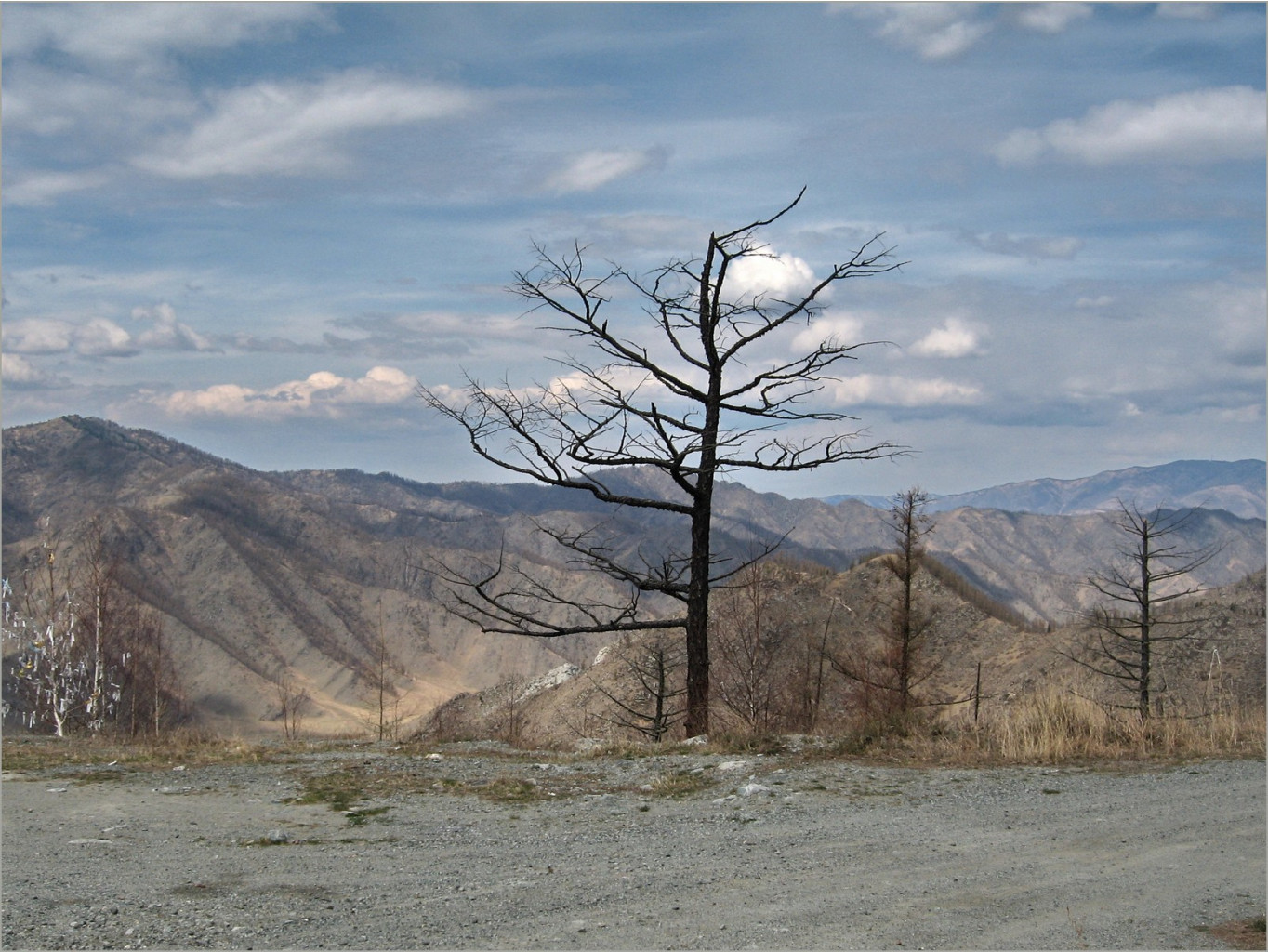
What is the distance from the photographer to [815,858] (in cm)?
580

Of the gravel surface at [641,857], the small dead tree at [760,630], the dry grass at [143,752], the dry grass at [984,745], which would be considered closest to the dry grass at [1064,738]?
the dry grass at [984,745]

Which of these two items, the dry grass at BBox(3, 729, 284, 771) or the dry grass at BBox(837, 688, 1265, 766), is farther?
the dry grass at BBox(3, 729, 284, 771)

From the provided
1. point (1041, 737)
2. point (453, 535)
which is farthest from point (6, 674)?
point (453, 535)

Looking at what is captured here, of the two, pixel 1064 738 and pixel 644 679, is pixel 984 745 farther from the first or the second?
pixel 644 679

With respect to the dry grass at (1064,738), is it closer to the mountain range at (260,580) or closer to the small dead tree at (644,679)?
the small dead tree at (644,679)

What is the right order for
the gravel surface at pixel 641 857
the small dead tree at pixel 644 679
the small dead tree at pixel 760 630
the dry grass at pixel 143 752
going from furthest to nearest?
the small dead tree at pixel 644 679
the small dead tree at pixel 760 630
the dry grass at pixel 143 752
the gravel surface at pixel 641 857

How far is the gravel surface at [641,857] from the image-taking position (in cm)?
470

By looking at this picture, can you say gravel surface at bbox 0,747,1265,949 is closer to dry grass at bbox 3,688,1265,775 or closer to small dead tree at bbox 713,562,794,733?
dry grass at bbox 3,688,1265,775

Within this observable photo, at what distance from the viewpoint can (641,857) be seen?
19.2 ft

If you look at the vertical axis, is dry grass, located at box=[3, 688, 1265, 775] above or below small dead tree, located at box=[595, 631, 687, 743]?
above

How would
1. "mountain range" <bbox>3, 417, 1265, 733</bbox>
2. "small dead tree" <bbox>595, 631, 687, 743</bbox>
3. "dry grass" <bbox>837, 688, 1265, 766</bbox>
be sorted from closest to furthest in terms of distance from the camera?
"dry grass" <bbox>837, 688, 1265, 766</bbox> → "small dead tree" <bbox>595, 631, 687, 743</bbox> → "mountain range" <bbox>3, 417, 1265, 733</bbox>

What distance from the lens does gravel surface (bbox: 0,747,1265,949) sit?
4.70m

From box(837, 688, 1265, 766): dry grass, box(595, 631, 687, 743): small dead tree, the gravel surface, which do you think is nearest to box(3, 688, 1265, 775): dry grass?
box(837, 688, 1265, 766): dry grass

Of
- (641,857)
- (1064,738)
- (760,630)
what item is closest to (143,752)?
(641,857)
